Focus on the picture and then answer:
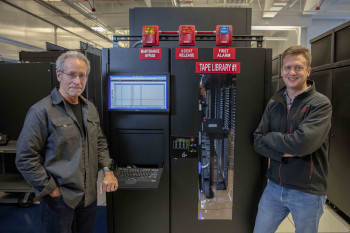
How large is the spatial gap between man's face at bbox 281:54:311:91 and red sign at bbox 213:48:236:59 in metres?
0.42

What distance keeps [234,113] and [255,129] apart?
0.70ft

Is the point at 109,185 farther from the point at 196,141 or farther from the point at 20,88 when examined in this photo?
the point at 20,88

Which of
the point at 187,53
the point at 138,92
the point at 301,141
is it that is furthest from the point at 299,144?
the point at 138,92

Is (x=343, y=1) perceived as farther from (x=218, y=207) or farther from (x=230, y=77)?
(x=218, y=207)

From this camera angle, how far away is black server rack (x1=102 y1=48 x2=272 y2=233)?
177 cm

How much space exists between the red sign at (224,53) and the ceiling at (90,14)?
4.11m

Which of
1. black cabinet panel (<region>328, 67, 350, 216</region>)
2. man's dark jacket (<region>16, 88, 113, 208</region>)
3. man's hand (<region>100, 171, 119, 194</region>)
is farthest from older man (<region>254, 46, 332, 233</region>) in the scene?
black cabinet panel (<region>328, 67, 350, 216</region>)

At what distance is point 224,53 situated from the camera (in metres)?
1.75

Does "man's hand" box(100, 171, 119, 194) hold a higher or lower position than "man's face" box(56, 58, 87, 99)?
lower

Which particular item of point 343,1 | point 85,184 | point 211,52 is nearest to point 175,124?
point 211,52

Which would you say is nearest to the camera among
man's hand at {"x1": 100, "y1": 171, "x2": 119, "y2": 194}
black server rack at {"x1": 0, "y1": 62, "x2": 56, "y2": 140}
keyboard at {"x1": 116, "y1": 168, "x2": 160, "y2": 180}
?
man's hand at {"x1": 100, "y1": 171, "x2": 119, "y2": 194}

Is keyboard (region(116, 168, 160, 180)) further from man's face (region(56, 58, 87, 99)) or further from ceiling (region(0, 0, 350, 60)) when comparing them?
ceiling (region(0, 0, 350, 60))

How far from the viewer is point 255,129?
5.89 ft

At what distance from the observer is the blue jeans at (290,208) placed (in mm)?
1411
